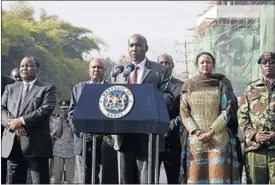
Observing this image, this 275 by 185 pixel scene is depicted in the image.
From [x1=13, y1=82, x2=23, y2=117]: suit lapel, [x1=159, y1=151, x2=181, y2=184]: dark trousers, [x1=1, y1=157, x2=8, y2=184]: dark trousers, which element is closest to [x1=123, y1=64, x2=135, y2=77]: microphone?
[x1=13, y1=82, x2=23, y2=117]: suit lapel

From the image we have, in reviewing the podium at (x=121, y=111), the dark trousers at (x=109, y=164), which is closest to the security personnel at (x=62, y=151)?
the dark trousers at (x=109, y=164)

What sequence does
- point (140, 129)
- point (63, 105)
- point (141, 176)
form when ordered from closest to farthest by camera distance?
point (140, 129) → point (141, 176) → point (63, 105)

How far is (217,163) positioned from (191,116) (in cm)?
55

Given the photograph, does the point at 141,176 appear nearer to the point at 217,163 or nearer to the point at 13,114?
the point at 217,163

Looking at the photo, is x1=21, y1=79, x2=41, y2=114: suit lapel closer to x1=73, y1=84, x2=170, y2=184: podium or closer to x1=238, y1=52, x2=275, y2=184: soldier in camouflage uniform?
x1=73, y1=84, x2=170, y2=184: podium

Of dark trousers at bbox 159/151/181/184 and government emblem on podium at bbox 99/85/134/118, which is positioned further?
dark trousers at bbox 159/151/181/184

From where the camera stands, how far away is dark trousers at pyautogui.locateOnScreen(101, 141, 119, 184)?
23.8 feet

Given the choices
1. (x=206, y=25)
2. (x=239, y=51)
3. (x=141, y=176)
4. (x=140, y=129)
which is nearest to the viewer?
(x=140, y=129)

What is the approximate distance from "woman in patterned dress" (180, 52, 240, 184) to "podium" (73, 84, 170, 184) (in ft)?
2.41

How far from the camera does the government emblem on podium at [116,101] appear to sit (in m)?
5.92

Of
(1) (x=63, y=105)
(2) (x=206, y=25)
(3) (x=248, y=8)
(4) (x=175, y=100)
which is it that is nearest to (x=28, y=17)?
(2) (x=206, y=25)

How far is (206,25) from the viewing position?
2092 inches

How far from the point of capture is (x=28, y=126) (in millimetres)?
7039

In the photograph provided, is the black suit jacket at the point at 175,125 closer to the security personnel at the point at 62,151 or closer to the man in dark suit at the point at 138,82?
the man in dark suit at the point at 138,82
